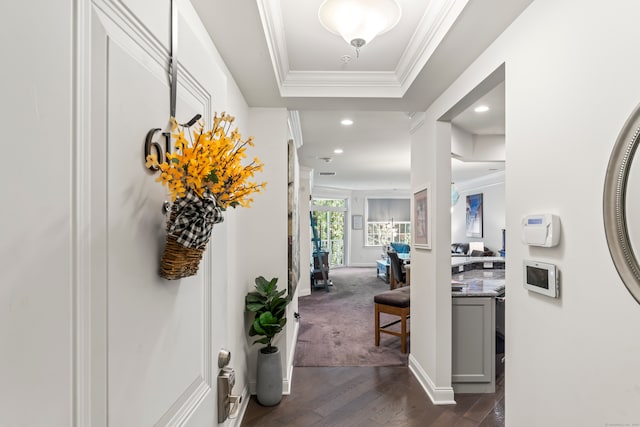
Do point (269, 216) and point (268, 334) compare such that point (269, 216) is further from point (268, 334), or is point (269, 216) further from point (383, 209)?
point (383, 209)

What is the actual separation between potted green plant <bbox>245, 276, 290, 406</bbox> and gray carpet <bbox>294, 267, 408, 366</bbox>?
0.83m

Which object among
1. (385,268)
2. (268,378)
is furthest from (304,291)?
(268,378)

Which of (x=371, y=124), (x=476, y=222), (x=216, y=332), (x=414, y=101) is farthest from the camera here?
(x=476, y=222)

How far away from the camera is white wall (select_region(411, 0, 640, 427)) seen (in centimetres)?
100

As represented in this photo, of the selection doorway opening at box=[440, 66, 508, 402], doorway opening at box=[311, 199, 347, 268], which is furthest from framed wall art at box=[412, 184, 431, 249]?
doorway opening at box=[311, 199, 347, 268]

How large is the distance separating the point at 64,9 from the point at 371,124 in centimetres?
340

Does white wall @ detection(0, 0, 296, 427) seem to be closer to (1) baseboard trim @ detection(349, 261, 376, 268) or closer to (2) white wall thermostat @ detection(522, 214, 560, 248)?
(2) white wall thermostat @ detection(522, 214, 560, 248)

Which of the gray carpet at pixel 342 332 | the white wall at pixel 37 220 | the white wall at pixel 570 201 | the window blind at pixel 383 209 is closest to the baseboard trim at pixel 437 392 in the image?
the gray carpet at pixel 342 332

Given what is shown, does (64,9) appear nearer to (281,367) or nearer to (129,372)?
(129,372)

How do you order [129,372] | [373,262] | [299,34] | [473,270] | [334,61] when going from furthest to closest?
[373,262] < [473,270] < [334,61] < [299,34] < [129,372]

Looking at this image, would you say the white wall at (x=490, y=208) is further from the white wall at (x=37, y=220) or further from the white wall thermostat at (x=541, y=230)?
the white wall at (x=37, y=220)

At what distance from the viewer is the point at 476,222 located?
8.25 m

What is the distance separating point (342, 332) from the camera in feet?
→ 14.0

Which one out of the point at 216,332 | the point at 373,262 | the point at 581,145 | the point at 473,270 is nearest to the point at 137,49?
the point at 216,332
